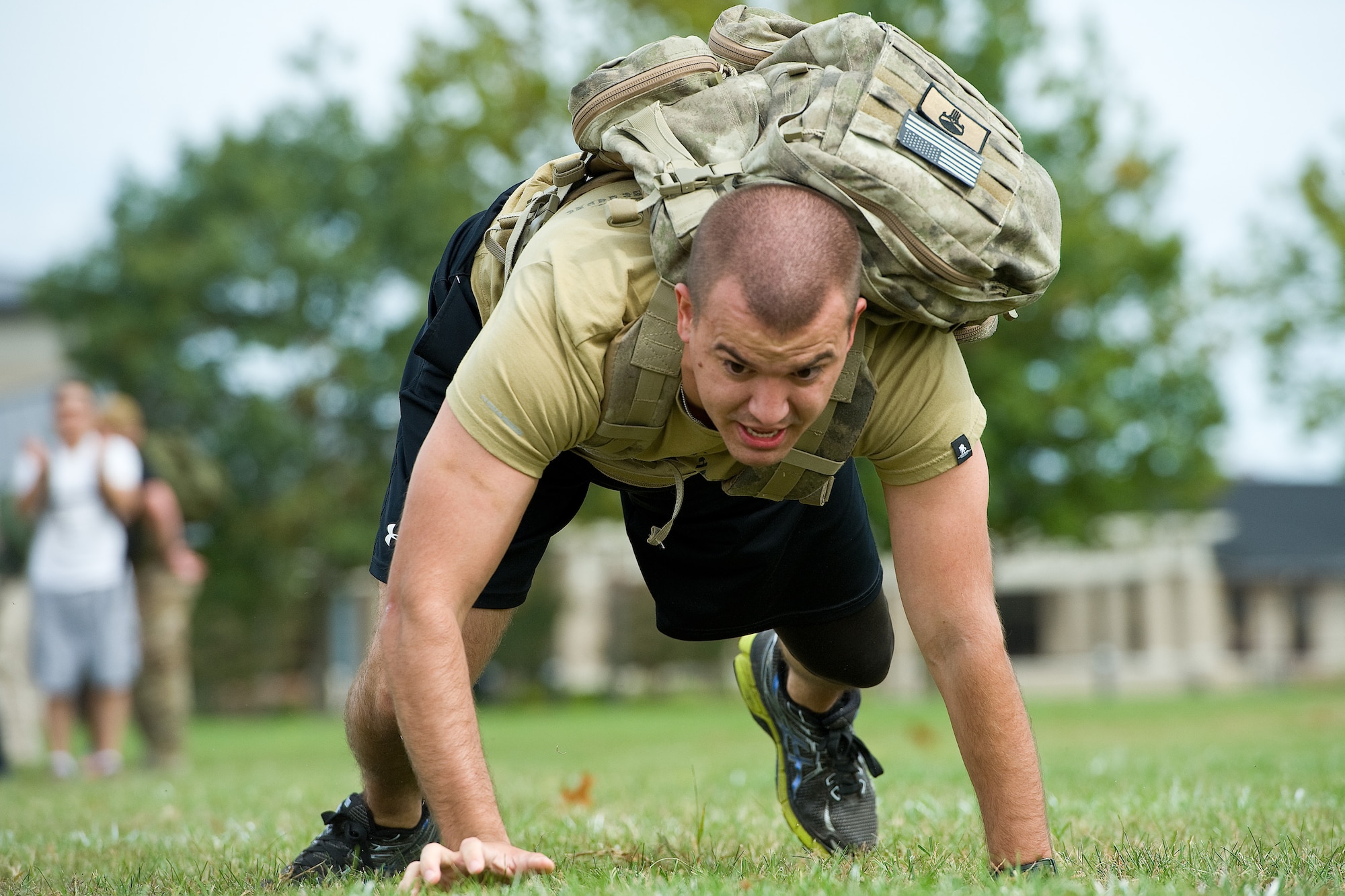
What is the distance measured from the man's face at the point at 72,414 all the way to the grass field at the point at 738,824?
2.26 metres

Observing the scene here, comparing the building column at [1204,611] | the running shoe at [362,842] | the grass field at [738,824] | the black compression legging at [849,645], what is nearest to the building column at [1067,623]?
the building column at [1204,611]

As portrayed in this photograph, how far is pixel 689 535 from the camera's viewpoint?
3.75 meters

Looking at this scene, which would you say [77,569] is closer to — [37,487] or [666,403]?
[37,487]

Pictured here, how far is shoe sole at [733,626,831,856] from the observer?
414cm

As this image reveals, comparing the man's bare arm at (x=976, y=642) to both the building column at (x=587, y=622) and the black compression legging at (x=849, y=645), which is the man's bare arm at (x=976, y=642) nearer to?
the black compression legging at (x=849, y=645)

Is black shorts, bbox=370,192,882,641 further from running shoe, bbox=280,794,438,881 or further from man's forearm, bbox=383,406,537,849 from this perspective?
running shoe, bbox=280,794,438,881

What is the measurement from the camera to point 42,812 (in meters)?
5.64

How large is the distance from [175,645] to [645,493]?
678 centimetres

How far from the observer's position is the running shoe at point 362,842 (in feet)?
11.9

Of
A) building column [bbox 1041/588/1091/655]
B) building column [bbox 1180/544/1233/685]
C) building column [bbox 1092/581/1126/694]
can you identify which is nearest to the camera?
building column [bbox 1092/581/1126/694]

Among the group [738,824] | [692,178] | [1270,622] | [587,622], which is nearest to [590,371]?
[692,178]

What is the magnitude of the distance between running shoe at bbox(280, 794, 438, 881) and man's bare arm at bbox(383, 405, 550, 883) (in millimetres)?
861

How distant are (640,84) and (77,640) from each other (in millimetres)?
7284

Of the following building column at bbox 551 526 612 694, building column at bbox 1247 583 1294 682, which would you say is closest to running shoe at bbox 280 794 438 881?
building column at bbox 551 526 612 694
